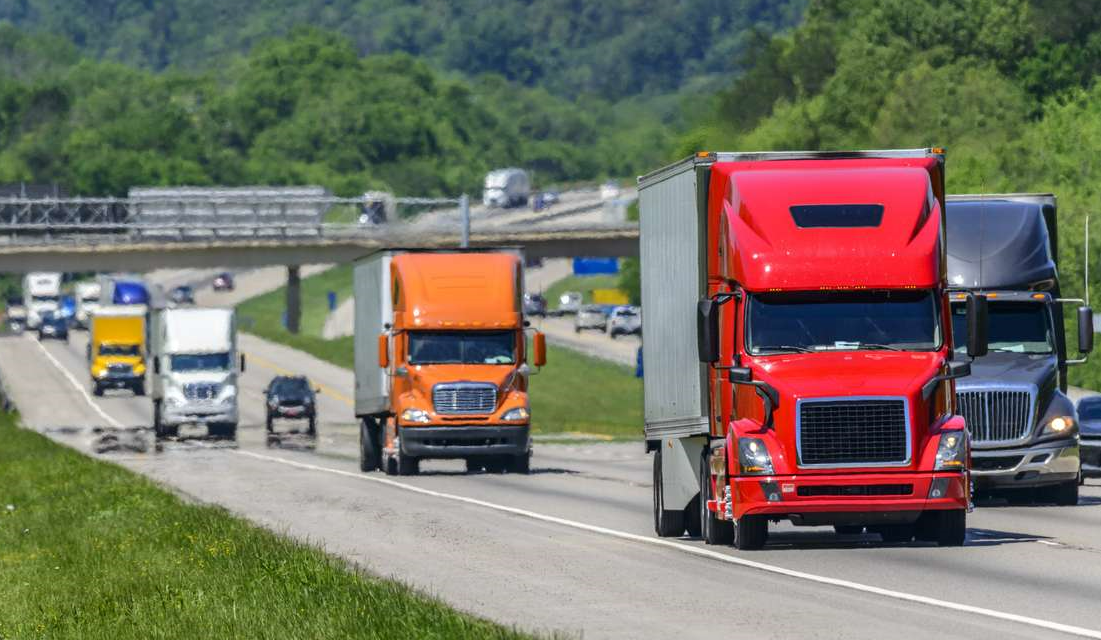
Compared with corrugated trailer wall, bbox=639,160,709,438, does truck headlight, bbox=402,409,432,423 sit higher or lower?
lower

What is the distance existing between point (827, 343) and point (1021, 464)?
7.77 m

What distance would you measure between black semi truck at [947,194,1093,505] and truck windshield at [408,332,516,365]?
13.0 m

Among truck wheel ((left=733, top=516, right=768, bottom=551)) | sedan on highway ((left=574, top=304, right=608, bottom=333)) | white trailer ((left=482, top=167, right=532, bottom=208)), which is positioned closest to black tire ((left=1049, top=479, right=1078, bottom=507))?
truck wheel ((left=733, top=516, right=768, bottom=551))

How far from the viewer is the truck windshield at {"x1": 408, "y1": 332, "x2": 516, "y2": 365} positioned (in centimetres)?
4138

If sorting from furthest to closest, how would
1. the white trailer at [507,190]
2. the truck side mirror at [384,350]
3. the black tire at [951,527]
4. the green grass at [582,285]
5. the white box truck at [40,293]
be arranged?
the white trailer at [507,190]
the green grass at [582,285]
the white box truck at [40,293]
the truck side mirror at [384,350]
the black tire at [951,527]

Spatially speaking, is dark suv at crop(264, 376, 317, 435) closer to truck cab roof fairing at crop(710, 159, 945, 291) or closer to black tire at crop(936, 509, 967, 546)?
black tire at crop(936, 509, 967, 546)

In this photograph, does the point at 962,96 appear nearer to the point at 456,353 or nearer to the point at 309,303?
the point at 309,303

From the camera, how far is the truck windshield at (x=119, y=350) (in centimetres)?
9650

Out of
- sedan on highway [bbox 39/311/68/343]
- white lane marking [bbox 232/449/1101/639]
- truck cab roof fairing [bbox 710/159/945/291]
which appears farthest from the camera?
sedan on highway [bbox 39/311/68/343]

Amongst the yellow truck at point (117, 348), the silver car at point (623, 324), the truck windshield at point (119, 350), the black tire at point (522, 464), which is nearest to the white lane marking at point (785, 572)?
the black tire at point (522, 464)

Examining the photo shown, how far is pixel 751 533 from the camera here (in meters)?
23.0

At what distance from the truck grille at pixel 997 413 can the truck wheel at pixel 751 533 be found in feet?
22.1

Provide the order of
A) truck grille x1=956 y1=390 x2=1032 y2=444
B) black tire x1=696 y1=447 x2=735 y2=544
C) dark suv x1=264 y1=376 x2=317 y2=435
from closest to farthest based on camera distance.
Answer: black tire x1=696 y1=447 x2=735 y2=544
truck grille x1=956 y1=390 x2=1032 y2=444
dark suv x1=264 y1=376 x2=317 y2=435

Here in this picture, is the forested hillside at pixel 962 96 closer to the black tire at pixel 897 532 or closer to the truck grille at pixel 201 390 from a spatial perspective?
the truck grille at pixel 201 390
